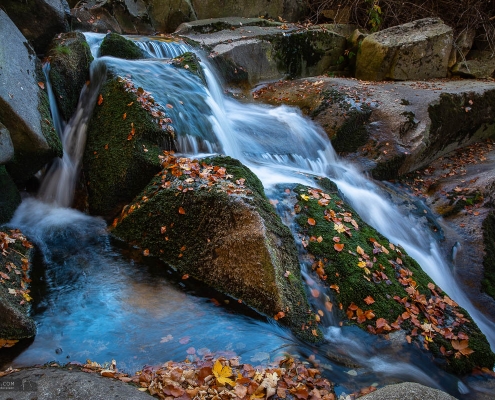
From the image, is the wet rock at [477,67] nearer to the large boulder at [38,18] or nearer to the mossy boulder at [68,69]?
the mossy boulder at [68,69]

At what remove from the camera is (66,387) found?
2.65 metres

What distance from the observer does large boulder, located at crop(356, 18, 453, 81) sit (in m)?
11.0

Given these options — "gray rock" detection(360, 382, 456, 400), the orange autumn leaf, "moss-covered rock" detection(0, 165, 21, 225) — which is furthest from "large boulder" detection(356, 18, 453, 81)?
"gray rock" detection(360, 382, 456, 400)

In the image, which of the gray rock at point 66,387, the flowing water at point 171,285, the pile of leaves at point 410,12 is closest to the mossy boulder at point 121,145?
the flowing water at point 171,285

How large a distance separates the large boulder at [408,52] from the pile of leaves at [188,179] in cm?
779

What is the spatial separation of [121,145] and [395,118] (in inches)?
229

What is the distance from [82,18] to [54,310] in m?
8.16

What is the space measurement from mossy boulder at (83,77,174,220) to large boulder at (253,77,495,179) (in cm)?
421

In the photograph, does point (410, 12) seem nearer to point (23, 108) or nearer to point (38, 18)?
point (38, 18)

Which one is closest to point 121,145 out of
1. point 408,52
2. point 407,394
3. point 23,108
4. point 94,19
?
point 23,108

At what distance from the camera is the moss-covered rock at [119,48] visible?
7910 millimetres

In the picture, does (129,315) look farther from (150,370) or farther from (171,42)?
(171,42)

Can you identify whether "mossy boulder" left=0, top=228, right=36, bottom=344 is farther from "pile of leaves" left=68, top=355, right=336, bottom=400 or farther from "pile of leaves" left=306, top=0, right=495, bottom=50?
"pile of leaves" left=306, top=0, right=495, bottom=50

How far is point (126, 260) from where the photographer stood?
4895 mm
